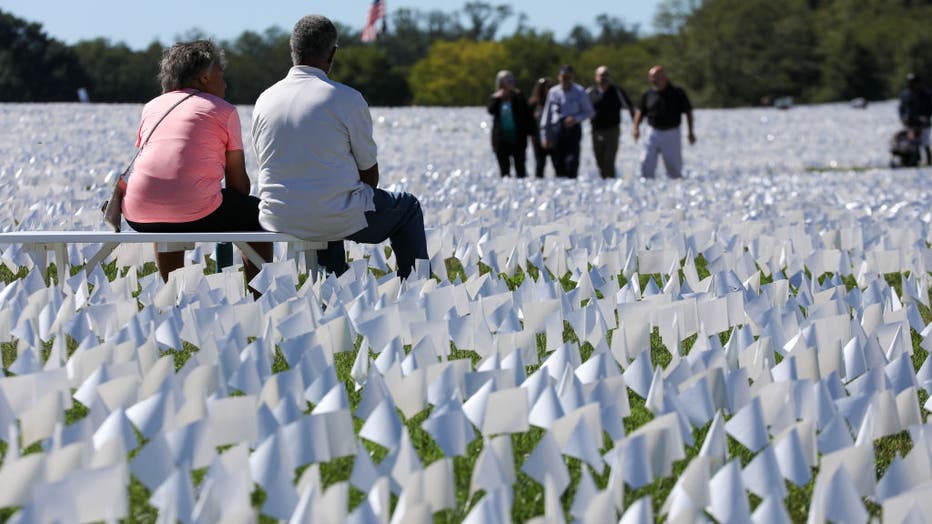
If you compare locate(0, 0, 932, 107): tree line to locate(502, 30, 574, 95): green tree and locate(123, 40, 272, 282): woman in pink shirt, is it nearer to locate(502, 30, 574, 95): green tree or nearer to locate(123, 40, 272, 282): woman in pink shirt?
locate(502, 30, 574, 95): green tree

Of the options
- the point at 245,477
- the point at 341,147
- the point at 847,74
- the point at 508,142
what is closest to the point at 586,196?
the point at 508,142

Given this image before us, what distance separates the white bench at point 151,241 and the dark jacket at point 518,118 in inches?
411

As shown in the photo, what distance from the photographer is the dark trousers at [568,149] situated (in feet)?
54.5

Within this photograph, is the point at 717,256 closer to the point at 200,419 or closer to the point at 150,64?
the point at 200,419

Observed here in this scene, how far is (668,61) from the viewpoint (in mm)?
97562

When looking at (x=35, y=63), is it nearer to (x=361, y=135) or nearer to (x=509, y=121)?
(x=509, y=121)

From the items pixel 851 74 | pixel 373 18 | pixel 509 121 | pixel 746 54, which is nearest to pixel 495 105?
pixel 509 121

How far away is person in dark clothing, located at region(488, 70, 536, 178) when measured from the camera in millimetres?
16547

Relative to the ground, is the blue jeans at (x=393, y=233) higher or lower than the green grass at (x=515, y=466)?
higher

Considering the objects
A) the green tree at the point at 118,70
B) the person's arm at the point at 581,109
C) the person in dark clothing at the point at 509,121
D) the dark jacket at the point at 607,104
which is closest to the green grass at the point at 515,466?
the person's arm at the point at 581,109

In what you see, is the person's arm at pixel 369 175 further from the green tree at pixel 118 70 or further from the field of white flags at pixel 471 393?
the green tree at pixel 118 70

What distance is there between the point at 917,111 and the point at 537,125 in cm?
821

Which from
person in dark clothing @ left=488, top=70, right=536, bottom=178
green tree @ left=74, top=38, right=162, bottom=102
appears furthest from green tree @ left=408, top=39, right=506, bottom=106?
person in dark clothing @ left=488, top=70, right=536, bottom=178

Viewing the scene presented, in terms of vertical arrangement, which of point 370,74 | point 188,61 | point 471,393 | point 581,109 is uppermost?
point 370,74
